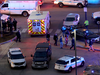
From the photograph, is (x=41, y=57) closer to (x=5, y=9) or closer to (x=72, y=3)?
(x=5, y=9)

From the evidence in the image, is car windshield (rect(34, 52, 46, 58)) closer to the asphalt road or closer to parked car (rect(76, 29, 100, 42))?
the asphalt road

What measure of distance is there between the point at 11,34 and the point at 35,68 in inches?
430

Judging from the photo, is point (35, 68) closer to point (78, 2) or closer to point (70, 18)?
point (70, 18)

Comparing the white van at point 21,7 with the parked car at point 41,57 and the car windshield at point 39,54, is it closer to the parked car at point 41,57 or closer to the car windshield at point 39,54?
the parked car at point 41,57

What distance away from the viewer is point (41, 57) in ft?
68.6

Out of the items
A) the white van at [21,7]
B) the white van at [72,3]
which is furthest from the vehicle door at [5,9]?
the white van at [72,3]

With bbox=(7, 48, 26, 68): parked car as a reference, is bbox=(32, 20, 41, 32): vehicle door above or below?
above

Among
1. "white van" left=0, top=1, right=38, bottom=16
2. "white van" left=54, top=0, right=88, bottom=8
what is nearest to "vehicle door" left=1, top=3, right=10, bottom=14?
"white van" left=0, top=1, right=38, bottom=16

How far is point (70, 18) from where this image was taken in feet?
107

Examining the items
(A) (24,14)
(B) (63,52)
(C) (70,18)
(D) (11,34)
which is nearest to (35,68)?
(B) (63,52)

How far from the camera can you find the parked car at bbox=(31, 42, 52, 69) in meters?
20.3

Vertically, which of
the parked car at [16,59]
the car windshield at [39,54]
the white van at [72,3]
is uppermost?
the white van at [72,3]

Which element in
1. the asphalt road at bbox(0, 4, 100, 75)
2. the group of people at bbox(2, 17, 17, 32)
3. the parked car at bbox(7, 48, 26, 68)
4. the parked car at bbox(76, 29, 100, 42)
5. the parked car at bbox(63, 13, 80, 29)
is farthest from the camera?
the parked car at bbox(63, 13, 80, 29)

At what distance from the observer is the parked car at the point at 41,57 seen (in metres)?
20.3
